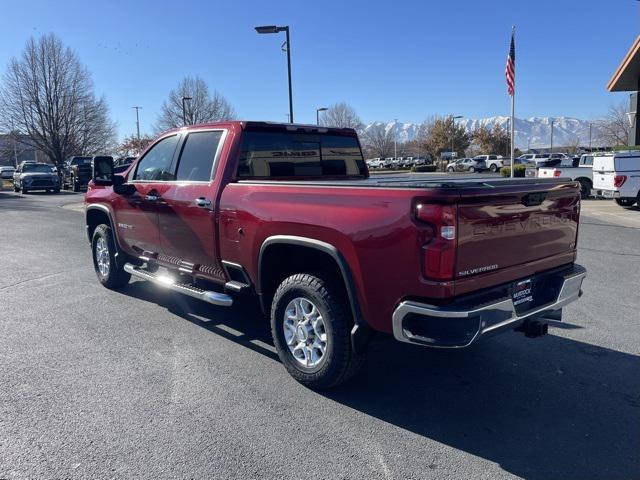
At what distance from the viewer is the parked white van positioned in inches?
647

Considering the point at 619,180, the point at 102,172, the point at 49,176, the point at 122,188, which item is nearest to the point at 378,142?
the point at 49,176

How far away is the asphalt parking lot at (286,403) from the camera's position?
299cm

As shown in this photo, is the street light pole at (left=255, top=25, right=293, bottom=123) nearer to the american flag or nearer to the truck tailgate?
the american flag

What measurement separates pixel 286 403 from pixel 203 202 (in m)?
1.97

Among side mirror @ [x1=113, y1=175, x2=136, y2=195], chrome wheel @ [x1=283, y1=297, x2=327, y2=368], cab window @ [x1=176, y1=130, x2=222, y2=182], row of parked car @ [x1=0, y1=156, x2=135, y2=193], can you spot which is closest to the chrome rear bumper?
chrome wheel @ [x1=283, y1=297, x2=327, y2=368]

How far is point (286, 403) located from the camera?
3721 millimetres

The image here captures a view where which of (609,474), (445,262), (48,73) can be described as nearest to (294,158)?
(445,262)

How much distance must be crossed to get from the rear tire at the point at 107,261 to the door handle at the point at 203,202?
8.10ft

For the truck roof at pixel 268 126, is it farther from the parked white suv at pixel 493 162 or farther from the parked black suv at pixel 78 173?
the parked white suv at pixel 493 162

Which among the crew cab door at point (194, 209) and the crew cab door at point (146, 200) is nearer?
the crew cab door at point (194, 209)

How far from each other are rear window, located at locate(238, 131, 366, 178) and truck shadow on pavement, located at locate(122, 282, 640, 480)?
1.63 metres

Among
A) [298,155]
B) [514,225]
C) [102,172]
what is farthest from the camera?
[102,172]

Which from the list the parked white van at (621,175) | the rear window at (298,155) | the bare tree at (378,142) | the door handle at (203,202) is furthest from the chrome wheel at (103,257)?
the bare tree at (378,142)

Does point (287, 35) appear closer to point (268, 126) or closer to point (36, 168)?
point (268, 126)
